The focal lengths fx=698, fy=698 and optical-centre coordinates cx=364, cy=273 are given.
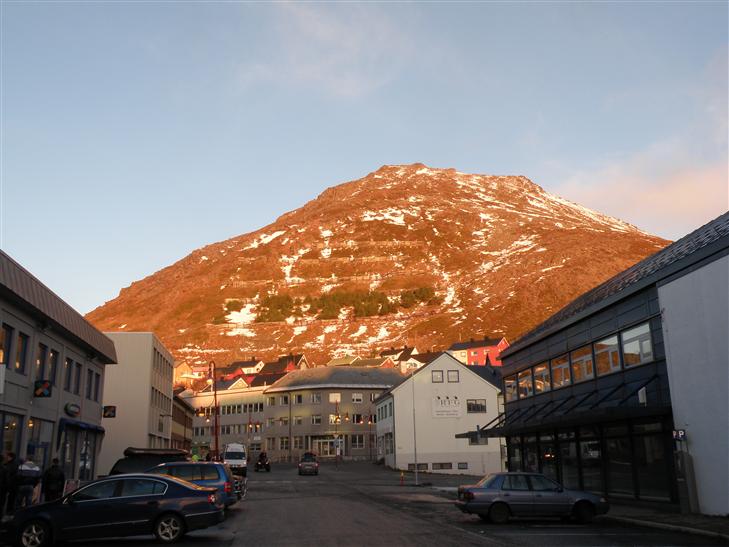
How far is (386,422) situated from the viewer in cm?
7231

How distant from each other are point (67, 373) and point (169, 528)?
64.6 feet

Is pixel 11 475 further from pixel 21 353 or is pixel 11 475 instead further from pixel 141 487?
pixel 21 353

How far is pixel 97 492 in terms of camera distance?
15.7 meters

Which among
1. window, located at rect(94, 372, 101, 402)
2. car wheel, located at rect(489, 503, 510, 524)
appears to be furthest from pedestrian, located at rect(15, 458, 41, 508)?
window, located at rect(94, 372, 101, 402)

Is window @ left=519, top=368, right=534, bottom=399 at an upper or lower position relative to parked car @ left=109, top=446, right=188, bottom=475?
upper

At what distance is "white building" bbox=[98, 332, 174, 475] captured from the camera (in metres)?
54.6

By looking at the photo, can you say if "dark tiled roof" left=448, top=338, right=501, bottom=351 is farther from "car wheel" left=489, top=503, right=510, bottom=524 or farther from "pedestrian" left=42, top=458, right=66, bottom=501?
"pedestrian" left=42, top=458, right=66, bottom=501

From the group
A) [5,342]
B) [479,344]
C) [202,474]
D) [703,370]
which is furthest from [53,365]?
[479,344]

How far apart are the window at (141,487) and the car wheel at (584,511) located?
38.8 feet

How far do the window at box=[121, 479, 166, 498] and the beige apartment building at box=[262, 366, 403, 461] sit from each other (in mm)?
75591

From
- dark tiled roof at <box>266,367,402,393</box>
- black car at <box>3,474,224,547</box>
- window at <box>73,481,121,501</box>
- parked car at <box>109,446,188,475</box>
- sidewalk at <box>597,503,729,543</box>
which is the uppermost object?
dark tiled roof at <box>266,367,402,393</box>

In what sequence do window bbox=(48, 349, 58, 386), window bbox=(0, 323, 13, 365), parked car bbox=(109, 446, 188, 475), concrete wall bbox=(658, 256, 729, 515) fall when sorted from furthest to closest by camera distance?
1. window bbox=(48, 349, 58, 386)
2. parked car bbox=(109, 446, 188, 475)
3. window bbox=(0, 323, 13, 365)
4. concrete wall bbox=(658, 256, 729, 515)

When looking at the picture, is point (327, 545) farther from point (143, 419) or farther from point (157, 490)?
point (143, 419)

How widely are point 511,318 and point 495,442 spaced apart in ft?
405
